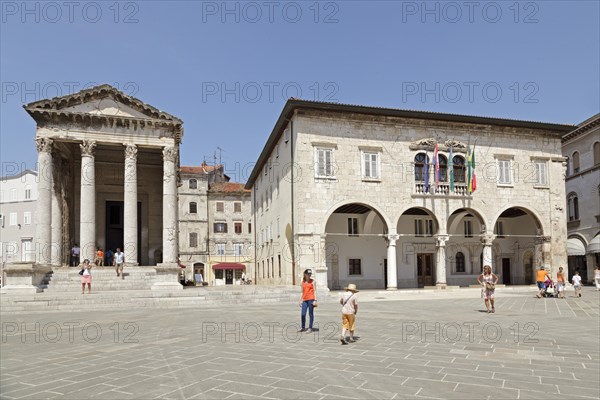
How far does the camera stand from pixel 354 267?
107ft

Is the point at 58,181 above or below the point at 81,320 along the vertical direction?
above

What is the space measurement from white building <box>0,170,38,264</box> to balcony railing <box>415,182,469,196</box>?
40.0 meters

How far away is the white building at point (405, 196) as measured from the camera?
2759cm

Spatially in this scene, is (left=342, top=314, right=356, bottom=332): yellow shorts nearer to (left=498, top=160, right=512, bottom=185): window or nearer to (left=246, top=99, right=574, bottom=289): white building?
(left=246, top=99, right=574, bottom=289): white building

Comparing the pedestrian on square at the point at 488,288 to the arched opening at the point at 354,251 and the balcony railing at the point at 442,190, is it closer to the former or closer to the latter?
the balcony railing at the point at 442,190

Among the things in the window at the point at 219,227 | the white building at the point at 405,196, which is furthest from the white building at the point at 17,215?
the white building at the point at 405,196

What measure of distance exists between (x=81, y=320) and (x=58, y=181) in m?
17.5

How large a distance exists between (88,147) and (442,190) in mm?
20282

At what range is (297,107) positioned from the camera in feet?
89.4

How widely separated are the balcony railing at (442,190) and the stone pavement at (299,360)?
1594 cm

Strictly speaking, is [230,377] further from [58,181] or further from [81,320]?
[58,181]

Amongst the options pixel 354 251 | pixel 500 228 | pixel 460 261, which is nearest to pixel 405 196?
pixel 354 251

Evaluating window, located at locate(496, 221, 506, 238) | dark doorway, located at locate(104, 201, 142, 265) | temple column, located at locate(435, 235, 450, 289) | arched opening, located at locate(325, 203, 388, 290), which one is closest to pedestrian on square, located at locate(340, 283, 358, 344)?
temple column, located at locate(435, 235, 450, 289)

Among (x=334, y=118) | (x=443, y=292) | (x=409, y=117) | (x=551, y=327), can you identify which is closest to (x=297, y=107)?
(x=334, y=118)
